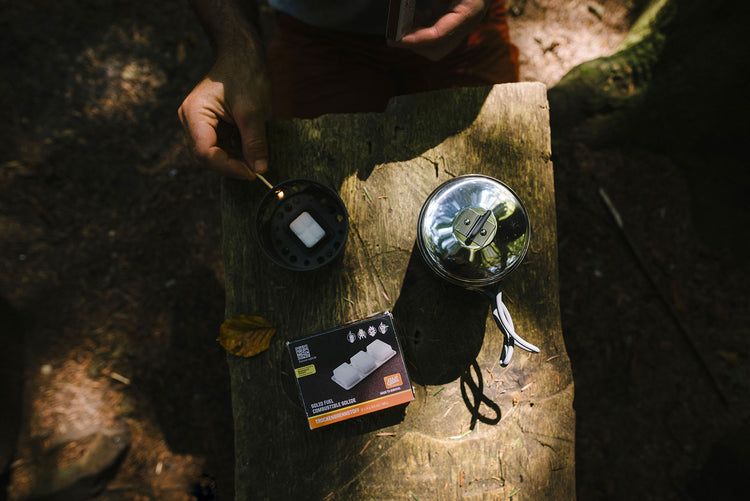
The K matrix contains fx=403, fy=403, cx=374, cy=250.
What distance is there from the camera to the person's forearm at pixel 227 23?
1583 millimetres

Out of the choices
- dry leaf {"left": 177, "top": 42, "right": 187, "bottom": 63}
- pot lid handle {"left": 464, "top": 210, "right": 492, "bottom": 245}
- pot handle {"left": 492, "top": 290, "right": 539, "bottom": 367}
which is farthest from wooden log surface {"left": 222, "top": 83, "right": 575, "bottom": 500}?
dry leaf {"left": 177, "top": 42, "right": 187, "bottom": 63}

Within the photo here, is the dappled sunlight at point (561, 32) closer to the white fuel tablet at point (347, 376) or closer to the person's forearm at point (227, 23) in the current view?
the person's forearm at point (227, 23)

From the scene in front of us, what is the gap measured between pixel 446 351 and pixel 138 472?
6.88ft

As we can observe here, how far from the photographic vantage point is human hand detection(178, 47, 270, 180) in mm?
1404

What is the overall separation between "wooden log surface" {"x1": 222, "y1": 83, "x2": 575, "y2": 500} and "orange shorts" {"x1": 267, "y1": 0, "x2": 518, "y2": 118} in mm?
408

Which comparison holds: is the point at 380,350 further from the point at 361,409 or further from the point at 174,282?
the point at 174,282

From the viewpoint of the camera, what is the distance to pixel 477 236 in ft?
3.98

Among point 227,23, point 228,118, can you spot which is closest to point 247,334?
point 228,118

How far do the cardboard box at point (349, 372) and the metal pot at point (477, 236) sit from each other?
31cm

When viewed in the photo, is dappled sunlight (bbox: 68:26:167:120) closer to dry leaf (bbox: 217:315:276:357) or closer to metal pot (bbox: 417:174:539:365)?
dry leaf (bbox: 217:315:276:357)

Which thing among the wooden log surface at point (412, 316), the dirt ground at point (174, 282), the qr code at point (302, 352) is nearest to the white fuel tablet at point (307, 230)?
the wooden log surface at point (412, 316)

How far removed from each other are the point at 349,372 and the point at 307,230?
50 centimetres

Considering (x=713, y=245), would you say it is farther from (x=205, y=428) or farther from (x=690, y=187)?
(x=205, y=428)

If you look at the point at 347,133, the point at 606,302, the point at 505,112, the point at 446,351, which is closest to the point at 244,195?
the point at 347,133
